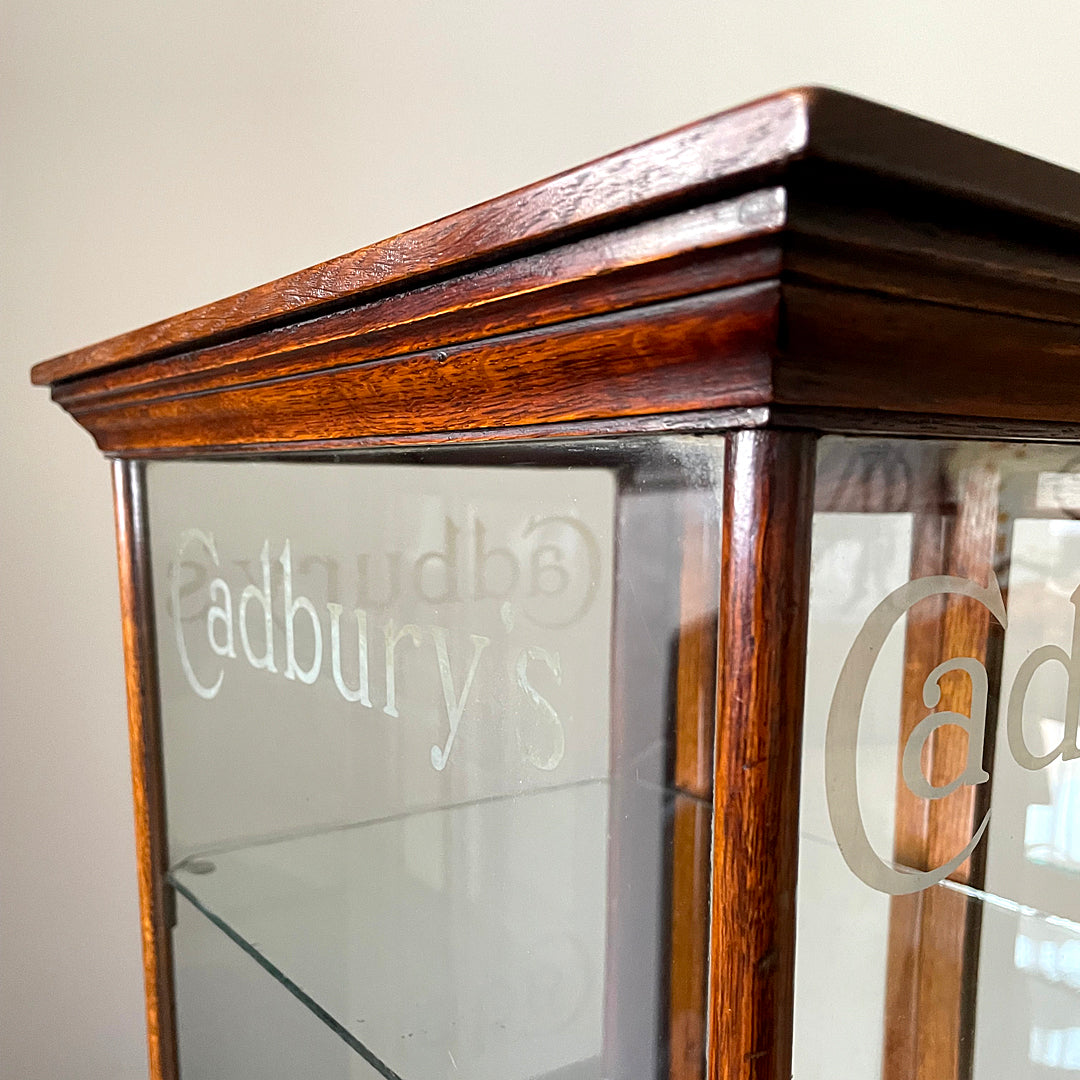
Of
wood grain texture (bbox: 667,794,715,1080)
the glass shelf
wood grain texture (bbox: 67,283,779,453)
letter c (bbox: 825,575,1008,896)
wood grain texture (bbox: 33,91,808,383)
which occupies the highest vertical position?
wood grain texture (bbox: 33,91,808,383)

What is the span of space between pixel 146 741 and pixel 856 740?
1.73 ft

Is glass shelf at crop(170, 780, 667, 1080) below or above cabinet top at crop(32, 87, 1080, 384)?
below

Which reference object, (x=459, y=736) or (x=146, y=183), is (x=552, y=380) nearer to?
(x=459, y=736)

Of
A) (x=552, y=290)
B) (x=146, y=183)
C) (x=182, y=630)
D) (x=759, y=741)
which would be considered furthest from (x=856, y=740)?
(x=146, y=183)

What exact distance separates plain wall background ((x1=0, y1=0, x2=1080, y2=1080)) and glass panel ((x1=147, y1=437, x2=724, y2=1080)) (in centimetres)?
51

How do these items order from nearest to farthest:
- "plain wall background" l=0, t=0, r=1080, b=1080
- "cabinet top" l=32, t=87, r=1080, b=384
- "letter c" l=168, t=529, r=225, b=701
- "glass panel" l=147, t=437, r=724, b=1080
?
1. "cabinet top" l=32, t=87, r=1080, b=384
2. "glass panel" l=147, t=437, r=724, b=1080
3. "letter c" l=168, t=529, r=225, b=701
4. "plain wall background" l=0, t=0, r=1080, b=1080

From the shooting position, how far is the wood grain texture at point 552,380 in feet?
0.81

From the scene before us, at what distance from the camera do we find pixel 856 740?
0.28 metres

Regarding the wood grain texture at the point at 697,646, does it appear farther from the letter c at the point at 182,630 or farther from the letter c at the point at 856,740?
the letter c at the point at 182,630

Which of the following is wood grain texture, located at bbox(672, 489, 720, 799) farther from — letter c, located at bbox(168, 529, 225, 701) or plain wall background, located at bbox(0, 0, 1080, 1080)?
plain wall background, located at bbox(0, 0, 1080, 1080)

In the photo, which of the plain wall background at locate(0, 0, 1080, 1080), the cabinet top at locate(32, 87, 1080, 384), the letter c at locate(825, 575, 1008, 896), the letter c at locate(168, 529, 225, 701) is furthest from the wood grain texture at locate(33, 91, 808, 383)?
the plain wall background at locate(0, 0, 1080, 1080)

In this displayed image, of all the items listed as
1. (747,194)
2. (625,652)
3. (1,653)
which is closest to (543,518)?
(625,652)

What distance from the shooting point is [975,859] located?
13.6 inches

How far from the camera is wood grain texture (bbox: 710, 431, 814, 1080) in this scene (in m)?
0.25
